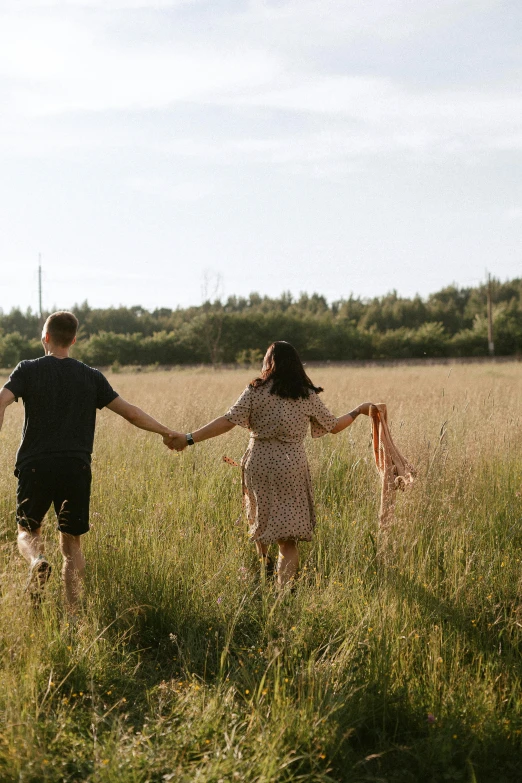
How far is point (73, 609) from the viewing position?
12.8 ft

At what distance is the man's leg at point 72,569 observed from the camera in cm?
412

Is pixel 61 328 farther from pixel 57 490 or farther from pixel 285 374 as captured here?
pixel 285 374

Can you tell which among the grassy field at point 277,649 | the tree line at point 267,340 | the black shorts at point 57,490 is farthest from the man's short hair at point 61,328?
the tree line at point 267,340

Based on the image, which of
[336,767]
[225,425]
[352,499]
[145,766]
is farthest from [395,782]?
[352,499]

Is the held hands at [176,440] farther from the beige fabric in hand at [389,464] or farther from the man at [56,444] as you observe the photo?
the beige fabric in hand at [389,464]

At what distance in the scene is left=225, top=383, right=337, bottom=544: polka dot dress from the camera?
465cm

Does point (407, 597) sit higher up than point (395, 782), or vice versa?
point (407, 597)

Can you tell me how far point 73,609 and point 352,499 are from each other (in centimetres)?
285

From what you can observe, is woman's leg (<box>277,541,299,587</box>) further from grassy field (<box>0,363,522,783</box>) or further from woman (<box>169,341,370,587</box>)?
grassy field (<box>0,363,522,783</box>)

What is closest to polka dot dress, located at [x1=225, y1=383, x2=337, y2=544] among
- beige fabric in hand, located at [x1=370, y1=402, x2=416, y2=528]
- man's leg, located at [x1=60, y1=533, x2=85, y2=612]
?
beige fabric in hand, located at [x1=370, y1=402, x2=416, y2=528]

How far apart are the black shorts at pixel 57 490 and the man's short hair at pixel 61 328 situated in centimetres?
72

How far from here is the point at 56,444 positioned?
14.0ft

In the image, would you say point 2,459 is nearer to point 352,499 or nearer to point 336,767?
point 352,499

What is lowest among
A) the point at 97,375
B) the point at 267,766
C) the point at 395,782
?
the point at 395,782
